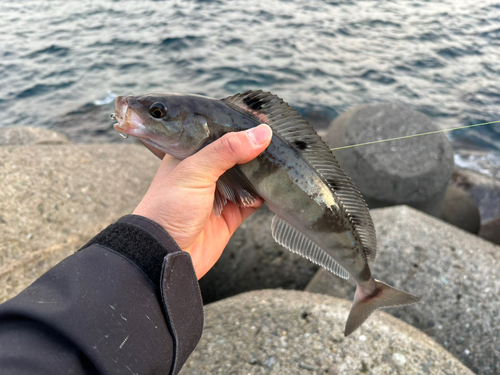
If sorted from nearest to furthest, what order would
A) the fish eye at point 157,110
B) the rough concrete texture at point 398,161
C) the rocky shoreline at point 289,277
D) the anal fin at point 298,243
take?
the fish eye at point 157,110 < the rocky shoreline at point 289,277 < the anal fin at point 298,243 < the rough concrete texture at point 398,161

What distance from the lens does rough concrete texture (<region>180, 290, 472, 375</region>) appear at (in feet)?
7.48

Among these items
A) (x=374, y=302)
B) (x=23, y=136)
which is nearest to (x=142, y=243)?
(x=374, y=302)

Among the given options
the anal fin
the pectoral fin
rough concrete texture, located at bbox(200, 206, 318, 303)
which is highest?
the pectoral fin

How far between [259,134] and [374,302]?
4.94 ft

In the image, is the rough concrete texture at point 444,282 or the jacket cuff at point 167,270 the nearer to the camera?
the jacket cuff at point 167,270

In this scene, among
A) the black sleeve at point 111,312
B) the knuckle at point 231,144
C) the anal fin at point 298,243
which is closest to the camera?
the black sleeve at point 111,312

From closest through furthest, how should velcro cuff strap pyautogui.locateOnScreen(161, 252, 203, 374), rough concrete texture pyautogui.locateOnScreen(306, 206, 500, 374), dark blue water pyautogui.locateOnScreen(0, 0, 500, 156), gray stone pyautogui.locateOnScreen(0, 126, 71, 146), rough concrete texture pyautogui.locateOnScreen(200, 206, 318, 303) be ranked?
1. velcro cuff strap pyautogui.locateOnScreen(161, 252, 203, 374)
2. rough concrete texture pyautogui.locateOnScreen(306, 206, 500, 374)
3. rough concrete texture pyautogui.locateOnScreen(200, 206, 318, 303)
4. gray stone pyautogui.locateOnScreen(0, 126, 71, 146)
5. dark blue water pyautogui.locateOnScreen(0, 0, 500, 156)

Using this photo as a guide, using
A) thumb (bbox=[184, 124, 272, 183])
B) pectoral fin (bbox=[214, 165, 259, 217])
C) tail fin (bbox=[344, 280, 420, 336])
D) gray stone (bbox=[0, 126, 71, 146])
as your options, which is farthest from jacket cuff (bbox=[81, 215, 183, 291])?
gray stone (bbox=[0, 126, 71, 146])

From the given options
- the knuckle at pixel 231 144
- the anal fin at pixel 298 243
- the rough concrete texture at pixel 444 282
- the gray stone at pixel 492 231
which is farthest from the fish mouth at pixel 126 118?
the gray stone at pixel 492 231

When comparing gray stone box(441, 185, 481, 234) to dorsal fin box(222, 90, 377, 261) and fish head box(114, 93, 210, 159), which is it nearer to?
dorsal fin box(222, 90, 377, 261)

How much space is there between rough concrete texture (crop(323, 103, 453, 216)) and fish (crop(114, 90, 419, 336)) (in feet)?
9.32

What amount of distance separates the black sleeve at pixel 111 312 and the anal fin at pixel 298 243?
0.84m

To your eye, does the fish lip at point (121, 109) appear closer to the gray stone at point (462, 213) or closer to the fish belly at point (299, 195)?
the fish belly at point (299, 195)

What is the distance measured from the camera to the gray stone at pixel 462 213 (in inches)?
228
